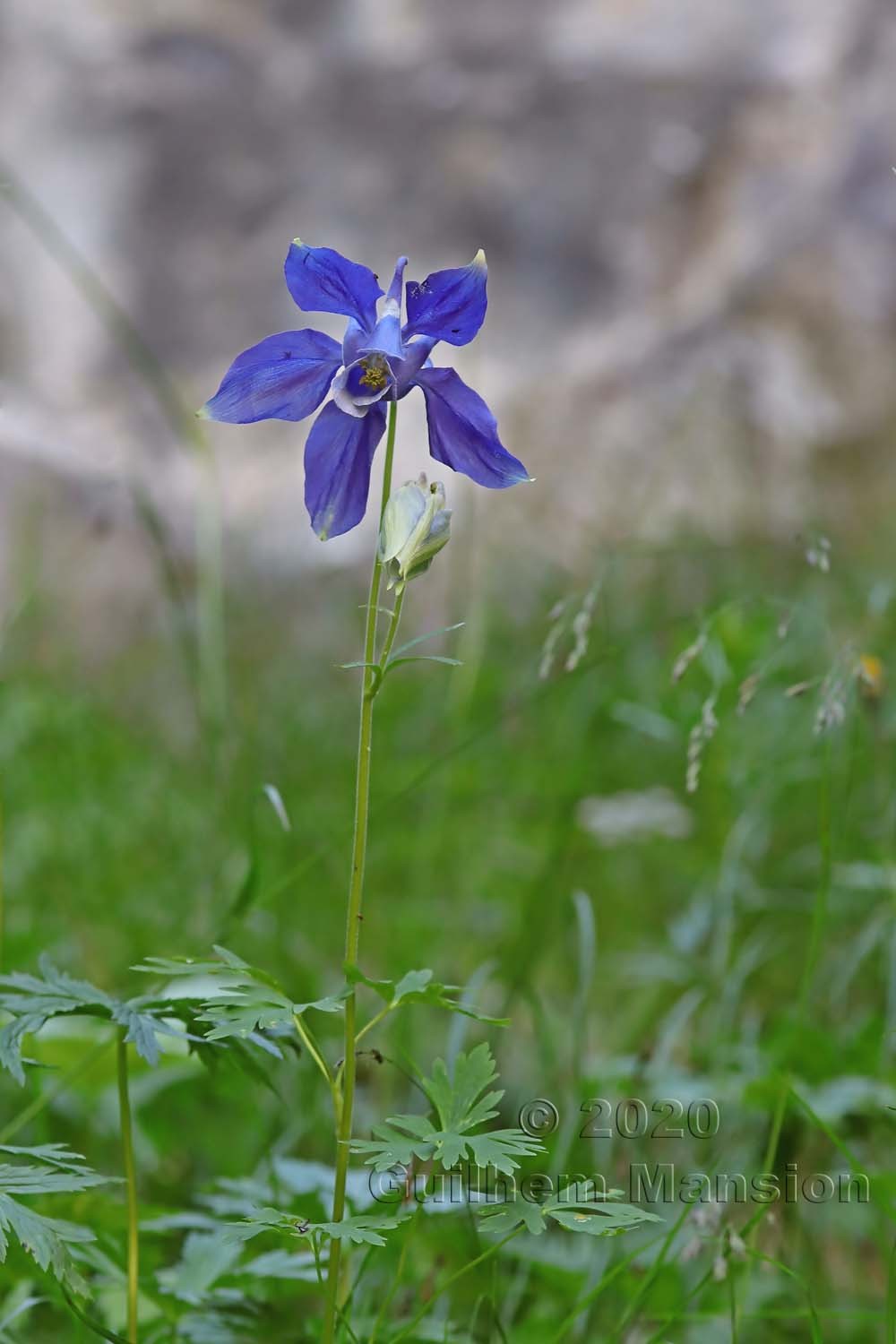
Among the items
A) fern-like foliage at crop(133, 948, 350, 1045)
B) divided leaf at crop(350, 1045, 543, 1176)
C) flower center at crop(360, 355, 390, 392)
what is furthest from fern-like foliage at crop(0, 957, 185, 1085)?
flower center at crop(360, 355, 390, 392)

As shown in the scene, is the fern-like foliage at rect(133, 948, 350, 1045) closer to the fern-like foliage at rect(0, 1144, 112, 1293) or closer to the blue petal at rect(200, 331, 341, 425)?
the fern-like foliage at rect(0, 1144, 112, 1293)

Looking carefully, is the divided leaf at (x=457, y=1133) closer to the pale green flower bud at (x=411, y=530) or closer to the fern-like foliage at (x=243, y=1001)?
the fern-like foliage at (x=243, y=1001)

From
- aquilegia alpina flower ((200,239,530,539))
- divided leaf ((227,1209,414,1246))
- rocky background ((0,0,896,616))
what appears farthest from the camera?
rocky background ((0,0,896,616))

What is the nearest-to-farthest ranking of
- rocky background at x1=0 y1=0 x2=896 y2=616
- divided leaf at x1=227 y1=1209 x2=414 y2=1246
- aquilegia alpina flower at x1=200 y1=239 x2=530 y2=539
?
divided leaf at x1=227 y1=1209 x2=414 y2=1246, aquilegia alpina flower at x1=200 y1=239 x2=530 y2=539, rocky background at x1=0 y1=0 x2=896 y2=616

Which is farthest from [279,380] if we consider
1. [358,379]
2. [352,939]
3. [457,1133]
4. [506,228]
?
[506,228]

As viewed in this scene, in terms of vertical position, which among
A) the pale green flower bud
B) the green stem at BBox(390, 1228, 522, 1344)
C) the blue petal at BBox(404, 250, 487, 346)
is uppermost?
the blue petal at BBox(404, 250, 487, 346)

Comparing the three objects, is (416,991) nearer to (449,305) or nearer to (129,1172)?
(129,1172)
